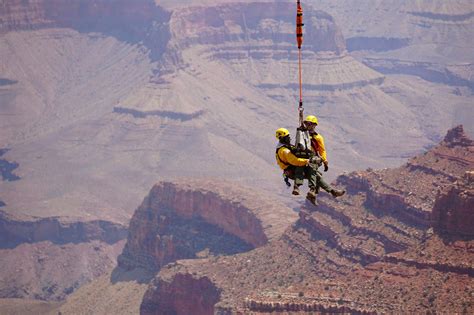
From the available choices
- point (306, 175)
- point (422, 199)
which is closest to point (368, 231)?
point (422, 199)

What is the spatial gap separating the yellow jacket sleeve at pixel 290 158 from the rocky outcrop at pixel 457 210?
39106mm

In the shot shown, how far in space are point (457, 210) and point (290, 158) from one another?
1607 inches

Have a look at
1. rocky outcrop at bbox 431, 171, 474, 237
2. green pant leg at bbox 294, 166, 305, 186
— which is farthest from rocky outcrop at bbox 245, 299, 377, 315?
green pant leg at bbox 294, 166, 305, 186

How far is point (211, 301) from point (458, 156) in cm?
2558

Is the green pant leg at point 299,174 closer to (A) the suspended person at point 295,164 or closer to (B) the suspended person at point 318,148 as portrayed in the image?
(A) the suspended person at point 295,164

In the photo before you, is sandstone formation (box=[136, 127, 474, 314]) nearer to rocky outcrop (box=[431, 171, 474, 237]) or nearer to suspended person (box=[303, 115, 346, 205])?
rocky outcrop (box=[431, 171, 474, 237])

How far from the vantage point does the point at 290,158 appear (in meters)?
63.0

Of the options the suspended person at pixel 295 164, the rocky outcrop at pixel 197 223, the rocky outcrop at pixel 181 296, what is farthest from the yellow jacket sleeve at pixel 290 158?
the rocky outcrop at pixel 197 223

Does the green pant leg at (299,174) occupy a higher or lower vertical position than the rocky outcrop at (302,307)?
higher

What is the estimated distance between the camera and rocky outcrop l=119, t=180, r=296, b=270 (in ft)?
458

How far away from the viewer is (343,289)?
3920 inches

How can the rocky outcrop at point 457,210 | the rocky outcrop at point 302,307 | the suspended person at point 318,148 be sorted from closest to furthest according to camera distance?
the suspended person at point 318,148 → the rocky outcrop at point 302,307 → the rocky outcrop at point 457,210

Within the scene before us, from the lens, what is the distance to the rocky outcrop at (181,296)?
124m

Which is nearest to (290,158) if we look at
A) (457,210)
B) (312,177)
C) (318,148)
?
(312,177)
